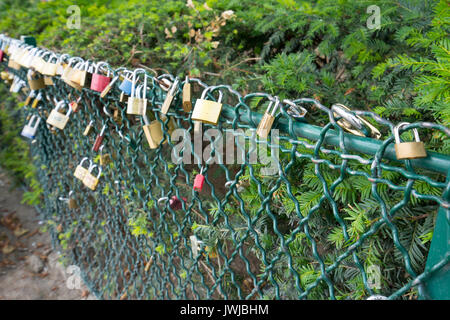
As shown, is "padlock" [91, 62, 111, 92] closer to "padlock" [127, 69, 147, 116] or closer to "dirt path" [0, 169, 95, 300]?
"padlock" [127, 69, 147, 116]

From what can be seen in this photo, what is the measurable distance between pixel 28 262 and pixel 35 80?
2329 mm

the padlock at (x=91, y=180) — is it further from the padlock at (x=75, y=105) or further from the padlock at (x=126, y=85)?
the padlock at (x=126, y=85)

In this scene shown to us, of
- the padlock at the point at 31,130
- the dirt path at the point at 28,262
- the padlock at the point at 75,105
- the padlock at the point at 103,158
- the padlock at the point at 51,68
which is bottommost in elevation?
the dirt path at the point at 28,262

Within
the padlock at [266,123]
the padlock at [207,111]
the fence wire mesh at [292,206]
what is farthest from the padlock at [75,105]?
the padlock at [266,123]

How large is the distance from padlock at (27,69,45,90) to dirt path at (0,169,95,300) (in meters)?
1.92

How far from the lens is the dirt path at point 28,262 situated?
3.41m

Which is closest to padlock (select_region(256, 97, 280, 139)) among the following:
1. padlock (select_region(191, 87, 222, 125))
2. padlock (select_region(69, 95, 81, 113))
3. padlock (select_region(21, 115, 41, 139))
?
padlock (select_region(191, 87, 222, 125))

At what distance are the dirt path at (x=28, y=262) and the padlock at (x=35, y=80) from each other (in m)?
1.92

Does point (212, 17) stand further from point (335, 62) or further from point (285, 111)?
point (285, 111)

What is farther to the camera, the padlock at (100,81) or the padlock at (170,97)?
the padlock at (100,81)

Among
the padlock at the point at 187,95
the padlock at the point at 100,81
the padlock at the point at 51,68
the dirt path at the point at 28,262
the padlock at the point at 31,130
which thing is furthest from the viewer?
the dirt path at the point at 28,262

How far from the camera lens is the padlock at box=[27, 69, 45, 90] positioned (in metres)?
2.44
